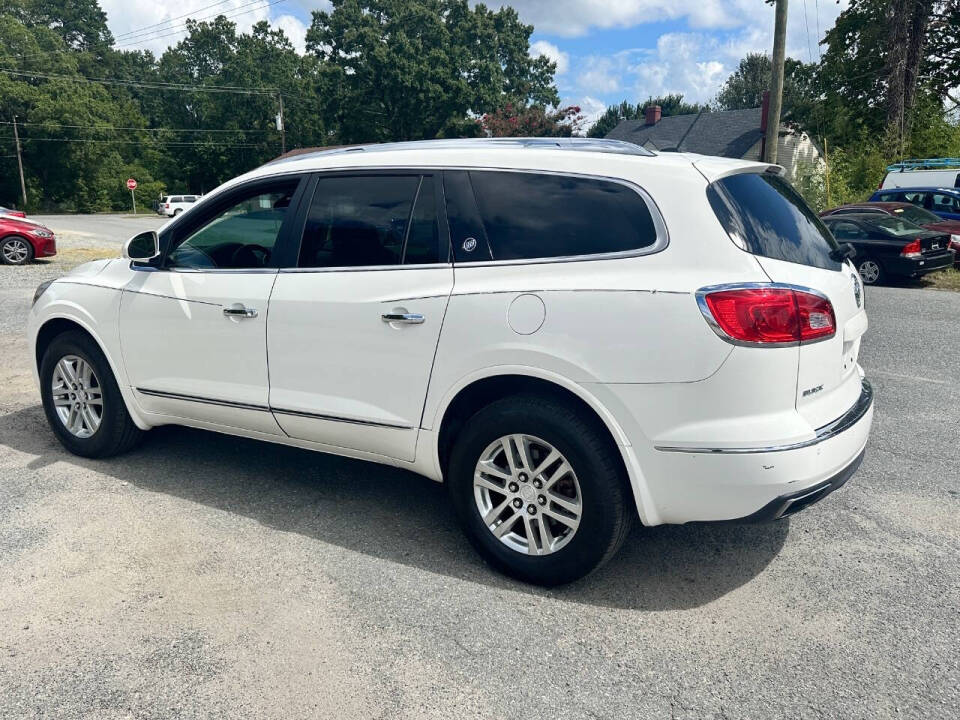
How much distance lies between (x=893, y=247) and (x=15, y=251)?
17285 millimetres

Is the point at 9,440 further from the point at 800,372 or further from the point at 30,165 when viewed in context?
the point at 30,165

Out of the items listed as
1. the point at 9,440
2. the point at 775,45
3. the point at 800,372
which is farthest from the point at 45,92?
the point at 800,372

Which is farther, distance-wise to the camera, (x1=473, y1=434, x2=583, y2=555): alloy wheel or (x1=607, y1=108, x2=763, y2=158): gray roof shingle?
(x1=607, y1=108, x2=763, y2=158): gray roof shingle

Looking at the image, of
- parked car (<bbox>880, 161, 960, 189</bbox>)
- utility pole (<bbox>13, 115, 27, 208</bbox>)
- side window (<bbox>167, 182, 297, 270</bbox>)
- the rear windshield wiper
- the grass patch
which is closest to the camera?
the rear windshield wiper

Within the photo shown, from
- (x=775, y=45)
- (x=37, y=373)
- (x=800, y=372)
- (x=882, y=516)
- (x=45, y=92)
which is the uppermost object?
(x=45, y=92)

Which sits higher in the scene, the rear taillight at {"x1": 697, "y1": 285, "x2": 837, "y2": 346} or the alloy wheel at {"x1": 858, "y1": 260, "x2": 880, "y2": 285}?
the rear taillight at {"x1": 697, "y1": 285, "x2": 837, "y2": 346}

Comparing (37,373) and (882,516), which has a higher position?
(37,373)

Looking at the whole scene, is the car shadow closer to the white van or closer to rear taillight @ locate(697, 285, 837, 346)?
rear taillight @ locate(697, 285, 837, 346)

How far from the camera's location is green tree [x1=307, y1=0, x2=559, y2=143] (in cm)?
5659

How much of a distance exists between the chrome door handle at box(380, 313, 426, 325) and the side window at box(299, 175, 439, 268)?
0.86 ft

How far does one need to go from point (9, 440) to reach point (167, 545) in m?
2.24

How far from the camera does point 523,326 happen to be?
3.27 m

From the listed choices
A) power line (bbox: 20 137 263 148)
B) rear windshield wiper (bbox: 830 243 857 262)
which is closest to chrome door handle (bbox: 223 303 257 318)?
rear windshield wiper (bbox: 830 243 857 262)

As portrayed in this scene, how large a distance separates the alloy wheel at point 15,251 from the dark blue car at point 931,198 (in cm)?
1832
